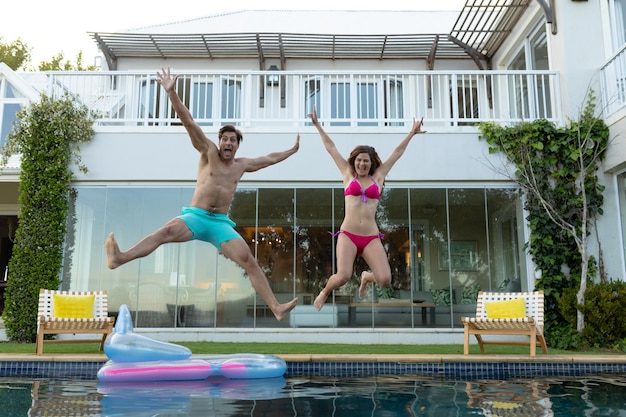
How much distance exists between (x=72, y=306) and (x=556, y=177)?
24.1 feet

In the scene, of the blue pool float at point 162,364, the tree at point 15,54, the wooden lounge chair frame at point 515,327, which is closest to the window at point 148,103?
the blue pool float at point 162,364

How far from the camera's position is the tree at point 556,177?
27.2ft

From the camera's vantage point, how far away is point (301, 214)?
887 centimetres

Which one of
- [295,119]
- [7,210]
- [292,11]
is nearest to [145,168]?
[295,119]

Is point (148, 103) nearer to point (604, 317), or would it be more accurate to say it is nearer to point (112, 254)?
point (112, 254)

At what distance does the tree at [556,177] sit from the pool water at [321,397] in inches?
132

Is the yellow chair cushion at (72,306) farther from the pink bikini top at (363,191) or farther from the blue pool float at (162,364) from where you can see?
the pink bikini top at (363,191)

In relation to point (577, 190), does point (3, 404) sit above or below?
below

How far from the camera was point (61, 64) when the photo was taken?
88.9ft

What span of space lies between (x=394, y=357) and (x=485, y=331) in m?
1.36

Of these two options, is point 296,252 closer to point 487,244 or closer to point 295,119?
point 295,119

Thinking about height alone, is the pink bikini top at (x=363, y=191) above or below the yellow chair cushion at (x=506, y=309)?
above

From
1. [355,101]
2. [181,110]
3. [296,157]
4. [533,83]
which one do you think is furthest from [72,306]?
[533,83]

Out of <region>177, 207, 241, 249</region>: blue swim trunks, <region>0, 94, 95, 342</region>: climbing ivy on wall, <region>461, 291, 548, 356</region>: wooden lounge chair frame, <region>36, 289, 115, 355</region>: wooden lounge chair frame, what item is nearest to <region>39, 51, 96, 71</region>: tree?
<region>0, 94, 95, 342</region>: climbing ivy on wall
